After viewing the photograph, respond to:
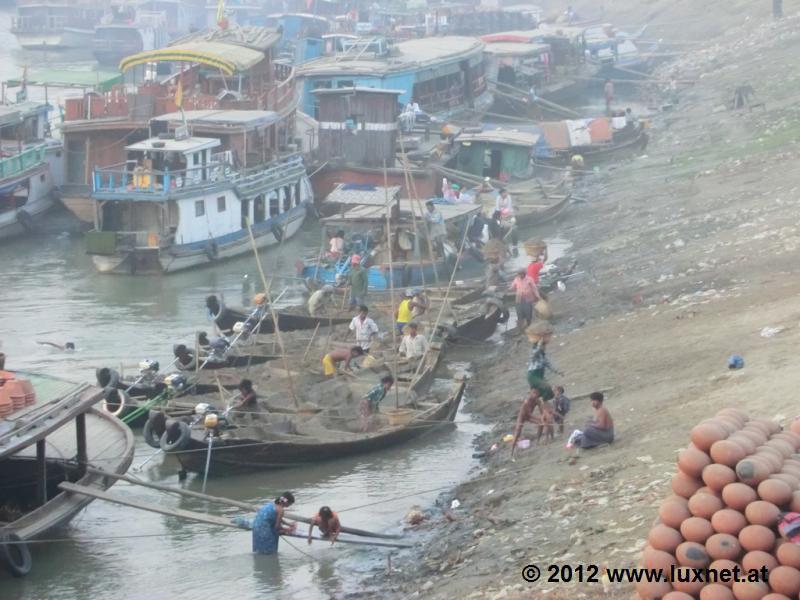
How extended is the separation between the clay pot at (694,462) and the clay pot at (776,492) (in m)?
0.50

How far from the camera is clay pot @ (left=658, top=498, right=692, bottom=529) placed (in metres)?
10.8

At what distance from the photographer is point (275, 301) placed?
28.6m

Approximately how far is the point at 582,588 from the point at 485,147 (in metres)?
28.9

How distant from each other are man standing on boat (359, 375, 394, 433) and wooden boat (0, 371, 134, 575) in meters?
3.39

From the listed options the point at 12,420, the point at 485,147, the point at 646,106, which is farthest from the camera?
the point at 646,106

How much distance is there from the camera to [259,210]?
35.4 metres

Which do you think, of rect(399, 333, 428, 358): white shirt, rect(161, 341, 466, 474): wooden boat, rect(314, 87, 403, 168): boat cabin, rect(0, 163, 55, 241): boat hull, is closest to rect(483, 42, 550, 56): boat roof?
rect(314, 87, 403, 168): boat cabin


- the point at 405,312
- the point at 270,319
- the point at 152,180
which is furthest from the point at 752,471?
the point at 152,180

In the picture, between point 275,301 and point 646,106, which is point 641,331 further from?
point 646,106

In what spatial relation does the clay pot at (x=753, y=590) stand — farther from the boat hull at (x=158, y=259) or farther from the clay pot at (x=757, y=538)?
the boat hull at (x=158, y=259)

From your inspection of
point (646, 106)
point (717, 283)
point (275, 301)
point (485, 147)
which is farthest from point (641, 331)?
point (646, 106)

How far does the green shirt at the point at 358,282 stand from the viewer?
26.4 m

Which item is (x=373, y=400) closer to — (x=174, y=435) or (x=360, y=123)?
(x=174, y=435)

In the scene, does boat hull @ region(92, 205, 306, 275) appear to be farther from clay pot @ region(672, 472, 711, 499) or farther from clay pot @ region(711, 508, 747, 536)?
clay pot @ region(711, 508, 747, 536)
